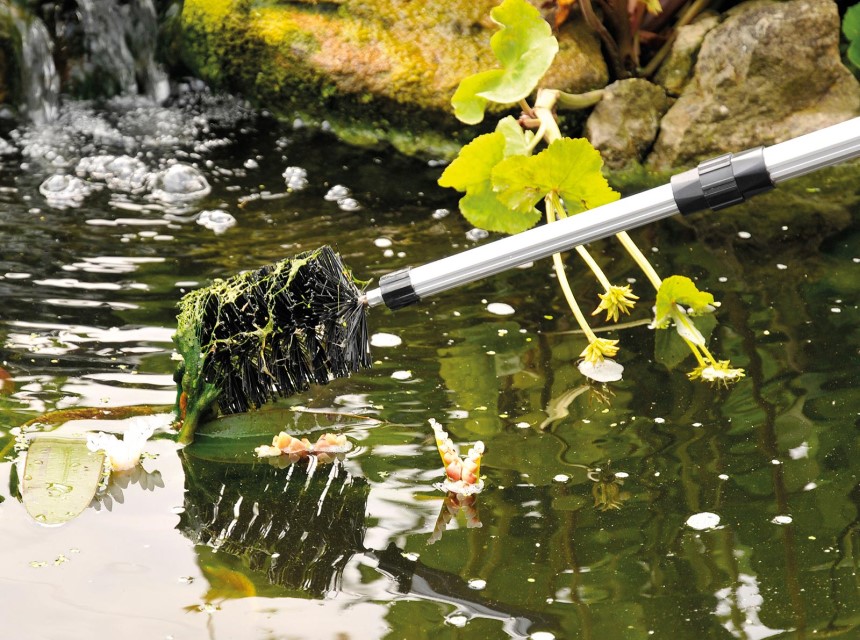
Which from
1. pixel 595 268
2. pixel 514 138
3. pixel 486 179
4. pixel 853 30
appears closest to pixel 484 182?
pixel 486 179

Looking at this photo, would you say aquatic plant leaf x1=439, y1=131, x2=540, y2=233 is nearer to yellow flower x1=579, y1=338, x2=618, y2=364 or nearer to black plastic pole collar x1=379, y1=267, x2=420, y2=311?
yellow flower x1=579, y1=338, x2=618, y2=364

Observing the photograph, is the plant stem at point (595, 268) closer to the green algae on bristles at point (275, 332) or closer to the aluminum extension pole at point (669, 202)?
the aluminum extension pole at point (669, 202)

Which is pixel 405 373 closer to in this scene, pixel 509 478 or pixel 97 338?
pixel 509 478

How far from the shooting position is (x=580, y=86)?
277cm

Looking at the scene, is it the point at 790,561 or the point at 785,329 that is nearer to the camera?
the point at 790,561

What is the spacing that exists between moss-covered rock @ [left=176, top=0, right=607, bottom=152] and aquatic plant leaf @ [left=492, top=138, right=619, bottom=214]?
43.1 inches

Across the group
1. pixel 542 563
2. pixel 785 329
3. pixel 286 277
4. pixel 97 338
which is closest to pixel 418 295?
pixel 286 277

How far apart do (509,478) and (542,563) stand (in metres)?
0.20

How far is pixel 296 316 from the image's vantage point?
4.81ft

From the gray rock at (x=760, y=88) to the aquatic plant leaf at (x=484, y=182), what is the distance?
97 cm

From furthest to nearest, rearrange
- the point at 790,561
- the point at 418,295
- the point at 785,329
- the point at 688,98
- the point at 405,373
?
the point at 688,98 → the point at 785,329 → the point at 405,373 → the point at 418,295 → the point at 790,561

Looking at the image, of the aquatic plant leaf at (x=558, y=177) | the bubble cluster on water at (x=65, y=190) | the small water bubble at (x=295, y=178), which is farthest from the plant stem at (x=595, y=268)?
the bubble cluster on water at (x=65, y=190)

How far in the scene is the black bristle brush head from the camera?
4.77ft

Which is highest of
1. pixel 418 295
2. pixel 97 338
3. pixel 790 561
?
pixel 418 295
